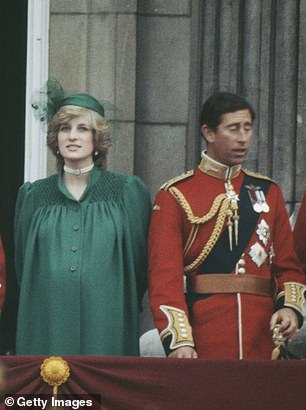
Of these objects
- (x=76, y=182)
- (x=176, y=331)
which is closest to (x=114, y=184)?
(x=76, y=182)

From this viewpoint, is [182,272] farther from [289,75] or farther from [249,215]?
[289,75]

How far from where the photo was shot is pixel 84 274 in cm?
732

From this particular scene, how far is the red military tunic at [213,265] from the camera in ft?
23.5

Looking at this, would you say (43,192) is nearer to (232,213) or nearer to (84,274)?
(84,274)

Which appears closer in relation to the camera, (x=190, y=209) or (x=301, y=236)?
(x=190, y=209)

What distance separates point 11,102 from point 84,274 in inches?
107

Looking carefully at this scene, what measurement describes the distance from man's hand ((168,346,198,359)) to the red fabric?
0.49 meters

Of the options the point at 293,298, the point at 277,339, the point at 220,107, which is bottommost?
the point at 277,339

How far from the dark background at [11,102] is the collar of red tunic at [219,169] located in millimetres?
2376

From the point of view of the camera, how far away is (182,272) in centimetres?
721

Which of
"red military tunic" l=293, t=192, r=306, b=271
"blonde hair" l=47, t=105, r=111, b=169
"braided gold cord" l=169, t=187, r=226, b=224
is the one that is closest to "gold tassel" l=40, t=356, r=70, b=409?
"braided gold cord" l=169, t=187, r=226, b=224

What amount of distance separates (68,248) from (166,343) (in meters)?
0.74

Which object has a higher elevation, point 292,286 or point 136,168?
point 136,168

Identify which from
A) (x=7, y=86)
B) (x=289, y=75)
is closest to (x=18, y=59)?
(x=7, y=86)
